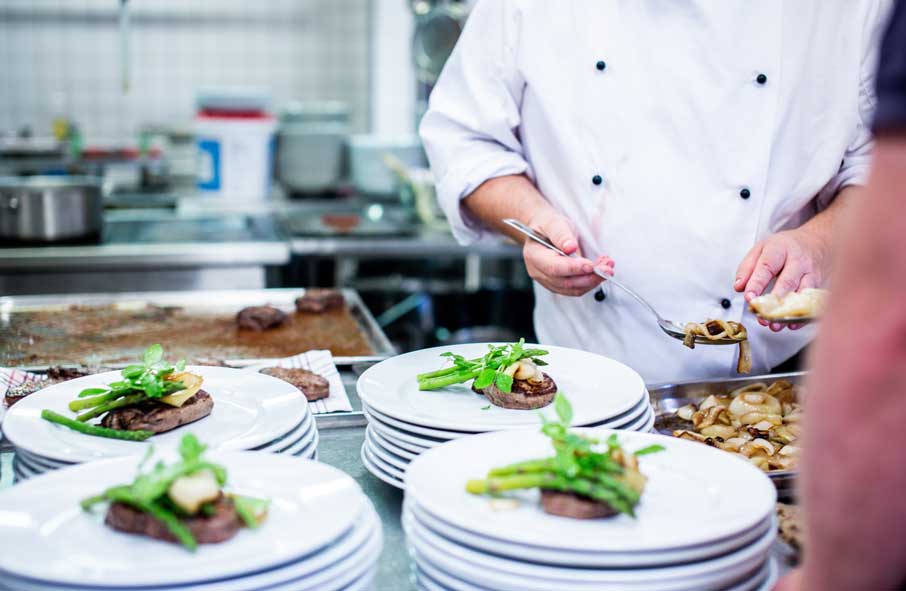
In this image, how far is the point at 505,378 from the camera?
1.40 metres

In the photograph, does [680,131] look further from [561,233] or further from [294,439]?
[294,439]

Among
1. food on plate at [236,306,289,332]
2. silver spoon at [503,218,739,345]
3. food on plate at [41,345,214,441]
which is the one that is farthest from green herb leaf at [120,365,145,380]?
food on plate at [236,306,289,332]

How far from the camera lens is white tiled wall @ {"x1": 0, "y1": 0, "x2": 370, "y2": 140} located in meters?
6.50

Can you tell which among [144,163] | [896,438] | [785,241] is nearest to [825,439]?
[896,438]

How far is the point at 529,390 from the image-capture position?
142 cm

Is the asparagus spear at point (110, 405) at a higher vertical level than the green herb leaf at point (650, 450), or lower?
lower

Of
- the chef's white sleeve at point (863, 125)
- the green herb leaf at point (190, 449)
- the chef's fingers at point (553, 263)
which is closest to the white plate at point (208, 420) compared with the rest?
the green herb leaf at point (190, 449)

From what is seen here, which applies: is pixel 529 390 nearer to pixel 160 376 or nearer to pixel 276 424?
pixel 276 424

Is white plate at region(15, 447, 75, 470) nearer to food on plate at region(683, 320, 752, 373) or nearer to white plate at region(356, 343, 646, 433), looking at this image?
white plate at region(356, 343, 646, 433)

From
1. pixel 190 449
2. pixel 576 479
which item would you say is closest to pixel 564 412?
pixel 576 479

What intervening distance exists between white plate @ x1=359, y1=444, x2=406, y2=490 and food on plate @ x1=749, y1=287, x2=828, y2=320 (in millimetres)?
544

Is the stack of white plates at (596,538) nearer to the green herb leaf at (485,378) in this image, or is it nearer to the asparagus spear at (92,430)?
the green herb leaf at (485,378)

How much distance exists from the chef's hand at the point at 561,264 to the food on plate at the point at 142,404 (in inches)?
27.8

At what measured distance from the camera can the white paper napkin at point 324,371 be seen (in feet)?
5.59
